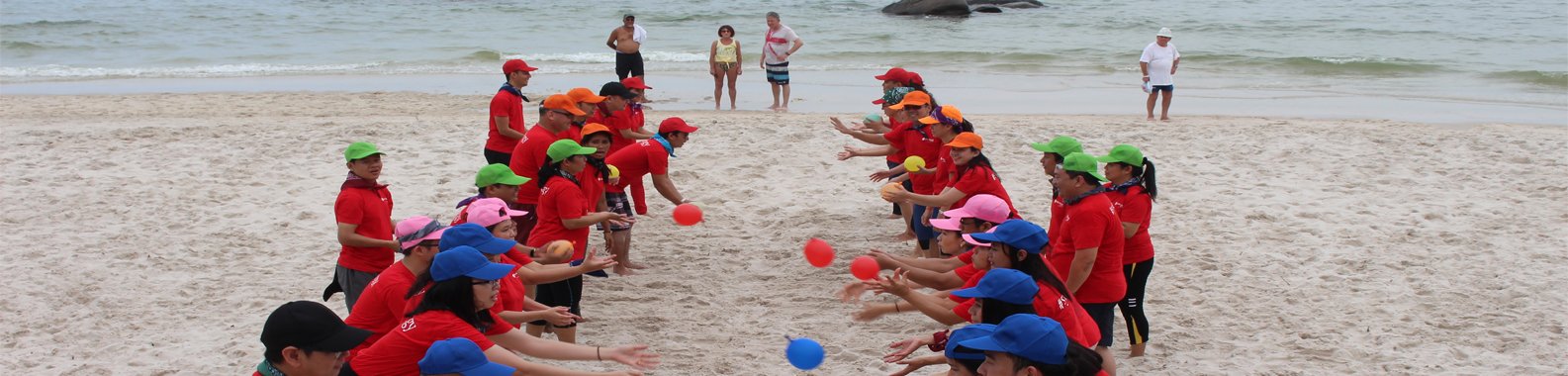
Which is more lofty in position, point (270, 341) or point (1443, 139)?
point (270, 341)

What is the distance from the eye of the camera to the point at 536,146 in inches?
313

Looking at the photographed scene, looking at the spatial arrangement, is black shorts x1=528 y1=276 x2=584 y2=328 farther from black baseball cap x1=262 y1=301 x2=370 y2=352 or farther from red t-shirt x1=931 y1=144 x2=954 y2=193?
black baseball cap x1=262 y1=301 x2=370 y2=352

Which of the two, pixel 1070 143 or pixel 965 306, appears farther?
pixel 1070 143

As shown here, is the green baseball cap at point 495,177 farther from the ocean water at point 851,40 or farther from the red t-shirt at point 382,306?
the ocean water at point 851,40

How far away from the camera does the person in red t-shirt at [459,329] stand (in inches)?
172

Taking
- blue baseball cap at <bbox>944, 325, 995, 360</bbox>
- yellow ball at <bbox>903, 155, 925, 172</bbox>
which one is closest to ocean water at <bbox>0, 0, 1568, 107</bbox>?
yellow ball at <bbox>903, 155, 925, 172</bbox>

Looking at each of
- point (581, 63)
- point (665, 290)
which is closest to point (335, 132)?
point (665, 290)

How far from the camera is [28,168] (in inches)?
438

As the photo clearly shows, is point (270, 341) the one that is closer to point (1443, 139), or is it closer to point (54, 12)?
point (1443, 139)

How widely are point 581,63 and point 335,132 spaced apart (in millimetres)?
11091

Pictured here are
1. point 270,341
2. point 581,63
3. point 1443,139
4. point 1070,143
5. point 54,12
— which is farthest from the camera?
point 54,12

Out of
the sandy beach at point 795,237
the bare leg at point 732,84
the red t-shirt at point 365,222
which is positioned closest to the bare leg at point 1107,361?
the sandy beach at point 795,237

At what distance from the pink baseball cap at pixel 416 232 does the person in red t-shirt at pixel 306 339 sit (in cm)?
122

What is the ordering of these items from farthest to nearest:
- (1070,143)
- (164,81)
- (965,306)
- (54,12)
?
Result: (54,12), (164,81), (1070,143), (965,306)
